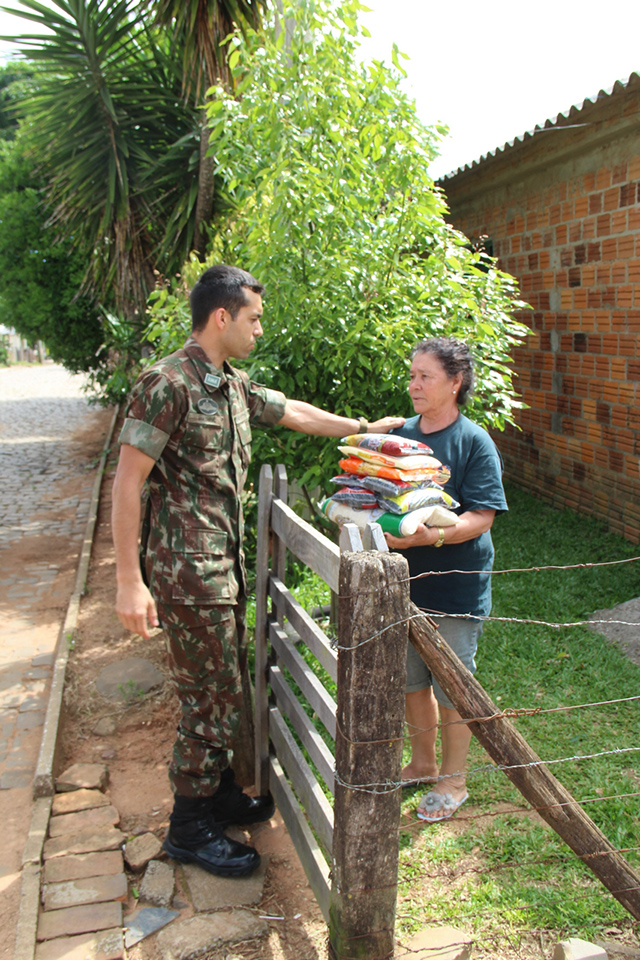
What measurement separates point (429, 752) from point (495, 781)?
421 mm

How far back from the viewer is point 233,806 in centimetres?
320

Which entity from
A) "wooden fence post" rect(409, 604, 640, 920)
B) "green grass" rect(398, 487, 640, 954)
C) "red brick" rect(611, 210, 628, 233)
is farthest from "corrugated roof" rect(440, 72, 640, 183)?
"wooden fence post" rect(409, 604, 640, 920)

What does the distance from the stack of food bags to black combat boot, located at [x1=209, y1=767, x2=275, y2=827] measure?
4.01 feet

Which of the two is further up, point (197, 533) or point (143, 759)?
point (197, 533)

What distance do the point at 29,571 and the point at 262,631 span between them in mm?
4809

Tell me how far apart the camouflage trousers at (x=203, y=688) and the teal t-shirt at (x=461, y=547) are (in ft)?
2.60

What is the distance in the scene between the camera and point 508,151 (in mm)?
7625

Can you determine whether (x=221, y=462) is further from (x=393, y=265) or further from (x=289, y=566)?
(x=289, y=566)

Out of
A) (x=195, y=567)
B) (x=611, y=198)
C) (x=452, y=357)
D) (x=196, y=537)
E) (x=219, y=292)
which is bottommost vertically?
(x=195, y=567)

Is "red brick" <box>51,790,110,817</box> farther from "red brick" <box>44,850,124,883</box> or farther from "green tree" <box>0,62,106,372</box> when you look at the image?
"green tree" <box>0,62,106,372</box>

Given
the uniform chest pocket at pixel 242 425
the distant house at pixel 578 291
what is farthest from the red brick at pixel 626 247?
the uniform chest pocket at pixel 242 425

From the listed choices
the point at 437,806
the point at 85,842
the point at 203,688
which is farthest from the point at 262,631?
the point at 85,842

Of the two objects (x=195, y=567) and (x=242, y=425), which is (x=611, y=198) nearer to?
(x=242, y=425)

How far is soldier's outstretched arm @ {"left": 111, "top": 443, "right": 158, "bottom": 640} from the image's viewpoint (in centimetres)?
266
